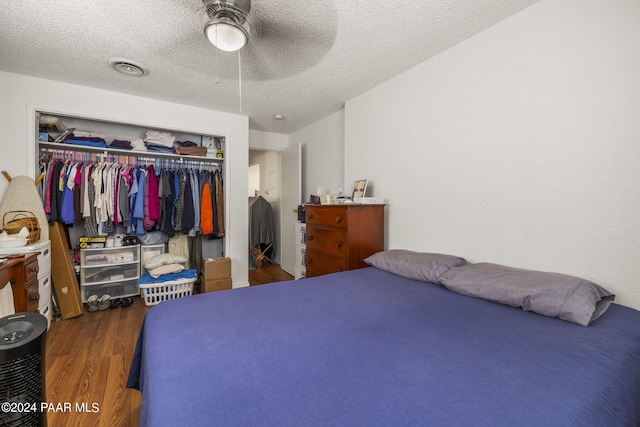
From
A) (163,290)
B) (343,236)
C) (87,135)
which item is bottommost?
(163,290)

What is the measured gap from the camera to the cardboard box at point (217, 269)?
10.5 ft

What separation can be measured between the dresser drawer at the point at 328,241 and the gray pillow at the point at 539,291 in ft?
2.98

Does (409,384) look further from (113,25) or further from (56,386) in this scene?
(113,25)

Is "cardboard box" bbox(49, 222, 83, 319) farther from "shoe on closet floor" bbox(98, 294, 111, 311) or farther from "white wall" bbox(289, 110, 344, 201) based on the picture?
"white wall" bbox(289, 110, 344, 201)

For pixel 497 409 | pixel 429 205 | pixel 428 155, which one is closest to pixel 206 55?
pixel 428 155

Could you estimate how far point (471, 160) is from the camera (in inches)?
74.9

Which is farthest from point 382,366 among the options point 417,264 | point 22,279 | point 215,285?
point 215,285

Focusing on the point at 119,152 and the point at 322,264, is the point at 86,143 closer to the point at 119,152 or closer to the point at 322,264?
the point at 119,152

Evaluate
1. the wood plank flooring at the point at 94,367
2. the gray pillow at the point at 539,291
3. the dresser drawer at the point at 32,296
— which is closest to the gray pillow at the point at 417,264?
the gray pillow at the point at 539,291

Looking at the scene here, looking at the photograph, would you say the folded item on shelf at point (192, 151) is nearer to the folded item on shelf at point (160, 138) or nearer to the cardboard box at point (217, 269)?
the folded item on shelf at point (160, 138)

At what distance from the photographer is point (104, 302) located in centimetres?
289

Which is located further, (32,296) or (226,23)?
(32,296)

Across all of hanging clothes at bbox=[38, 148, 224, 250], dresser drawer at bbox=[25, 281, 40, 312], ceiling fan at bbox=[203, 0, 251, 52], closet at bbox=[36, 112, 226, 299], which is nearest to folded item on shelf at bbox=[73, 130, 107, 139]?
closet at bbox=[36, 112, 226, 299]

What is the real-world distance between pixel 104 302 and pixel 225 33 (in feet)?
10.0
